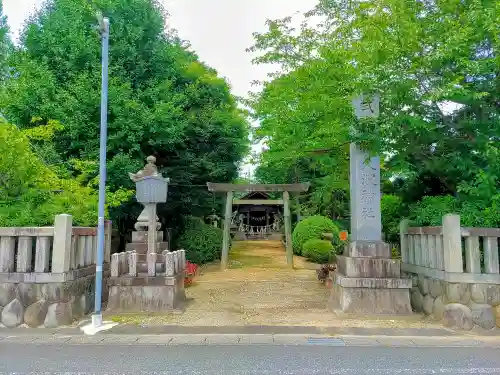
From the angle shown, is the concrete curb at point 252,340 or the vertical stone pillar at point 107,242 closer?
the concrete curb at point 252,340

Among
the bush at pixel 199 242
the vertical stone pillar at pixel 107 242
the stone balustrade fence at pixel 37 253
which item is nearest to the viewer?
the stone balustrade fence at pixel 37 253

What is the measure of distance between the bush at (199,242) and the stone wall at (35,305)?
9290mm

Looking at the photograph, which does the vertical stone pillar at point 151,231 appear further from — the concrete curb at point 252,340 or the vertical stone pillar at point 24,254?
the concrete curb at point 252,340

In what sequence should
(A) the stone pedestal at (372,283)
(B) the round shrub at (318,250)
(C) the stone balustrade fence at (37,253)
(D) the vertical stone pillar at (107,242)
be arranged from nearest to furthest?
1. (C) the stone balustrade fence at (37,253)
2. (A) the stone pedestal at (372,283)
3. (D) the vertical stone pillar at (107,242)
4. (B) the round shrub at (318,250)

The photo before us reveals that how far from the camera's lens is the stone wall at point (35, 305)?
683cm

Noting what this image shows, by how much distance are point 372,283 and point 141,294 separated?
4831mm

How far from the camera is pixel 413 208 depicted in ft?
29.1

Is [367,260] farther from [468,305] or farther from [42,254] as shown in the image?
[42,254]

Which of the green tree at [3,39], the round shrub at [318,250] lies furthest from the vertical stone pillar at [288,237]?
the green tree at [3,39]

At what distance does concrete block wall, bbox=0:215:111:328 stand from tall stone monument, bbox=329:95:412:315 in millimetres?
5463

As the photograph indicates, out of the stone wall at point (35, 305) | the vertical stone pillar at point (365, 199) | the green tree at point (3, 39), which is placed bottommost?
the stone wall at point (35, 305)

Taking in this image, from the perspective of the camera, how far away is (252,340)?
6.09 metres

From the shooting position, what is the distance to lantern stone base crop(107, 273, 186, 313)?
796 cm

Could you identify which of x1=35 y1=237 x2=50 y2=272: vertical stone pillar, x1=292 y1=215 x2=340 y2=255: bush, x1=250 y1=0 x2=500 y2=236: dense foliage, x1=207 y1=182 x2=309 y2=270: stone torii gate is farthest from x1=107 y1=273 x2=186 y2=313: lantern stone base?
x1=292 y1=215 x2=340 y2=255: bush
